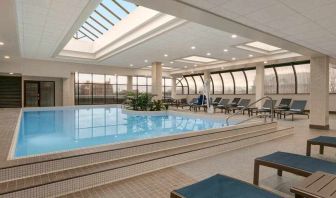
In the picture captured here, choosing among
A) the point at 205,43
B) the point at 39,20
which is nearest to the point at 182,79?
the point at 205,43

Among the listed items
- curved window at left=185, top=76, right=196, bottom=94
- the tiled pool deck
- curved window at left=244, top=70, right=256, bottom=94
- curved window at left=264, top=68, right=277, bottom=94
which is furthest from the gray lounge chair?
curved window at left=185, top=76, right=196, bottom=94

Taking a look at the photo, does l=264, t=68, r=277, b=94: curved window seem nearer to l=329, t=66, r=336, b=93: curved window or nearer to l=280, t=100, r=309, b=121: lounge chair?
l=329, t=66, r=336, b=93: curved window

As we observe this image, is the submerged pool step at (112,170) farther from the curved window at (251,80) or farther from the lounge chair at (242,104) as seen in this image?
the curved window at (251,80)

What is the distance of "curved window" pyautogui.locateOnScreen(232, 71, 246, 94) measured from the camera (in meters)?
17.0

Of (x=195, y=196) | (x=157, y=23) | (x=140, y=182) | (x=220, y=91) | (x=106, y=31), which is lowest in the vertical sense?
(x=140, y=182)

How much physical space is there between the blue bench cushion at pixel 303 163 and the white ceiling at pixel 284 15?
8.36ft

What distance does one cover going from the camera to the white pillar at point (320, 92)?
7.84 meters

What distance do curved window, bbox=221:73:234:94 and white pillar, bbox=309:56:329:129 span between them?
9.60 meters

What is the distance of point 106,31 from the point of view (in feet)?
37.8

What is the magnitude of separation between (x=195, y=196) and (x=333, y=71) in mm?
15435

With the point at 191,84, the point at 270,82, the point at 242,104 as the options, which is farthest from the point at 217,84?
the point at 242,104

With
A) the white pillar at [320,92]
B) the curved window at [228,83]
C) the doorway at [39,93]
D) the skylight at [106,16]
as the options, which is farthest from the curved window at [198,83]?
the white pillar at [320,92]

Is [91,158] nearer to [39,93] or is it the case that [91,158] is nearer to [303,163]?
[303,163]

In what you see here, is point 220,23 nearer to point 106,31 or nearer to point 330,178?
point 330,178
